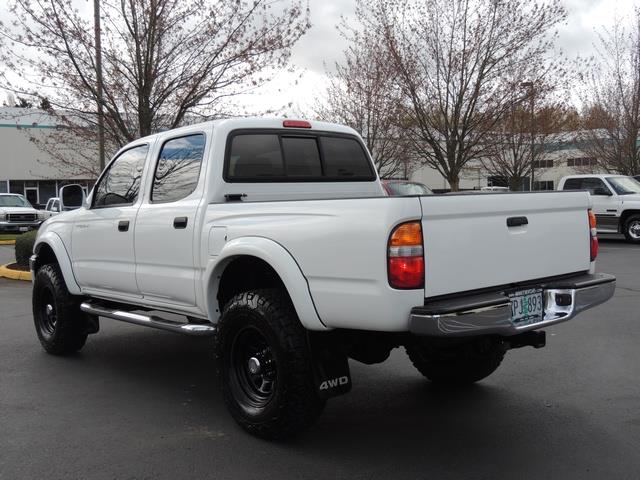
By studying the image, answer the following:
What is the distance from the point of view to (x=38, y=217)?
24219mm

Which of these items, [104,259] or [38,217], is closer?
[104,259]

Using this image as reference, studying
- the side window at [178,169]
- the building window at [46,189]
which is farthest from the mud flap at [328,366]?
the building window at [46,189]

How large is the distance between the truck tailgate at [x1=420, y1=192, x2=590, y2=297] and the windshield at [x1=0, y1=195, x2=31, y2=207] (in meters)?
25.0

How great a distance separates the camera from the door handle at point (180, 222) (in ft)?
14.9

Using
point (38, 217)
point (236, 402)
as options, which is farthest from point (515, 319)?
point (38, 217)

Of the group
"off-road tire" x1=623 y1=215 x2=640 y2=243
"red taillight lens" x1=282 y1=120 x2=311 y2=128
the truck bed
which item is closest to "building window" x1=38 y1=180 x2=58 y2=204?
"off-road tire" x1=623 y1=215 x2=640 y2=243

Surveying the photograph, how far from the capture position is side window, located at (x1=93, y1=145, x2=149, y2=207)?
5426mm

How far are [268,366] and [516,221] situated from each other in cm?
175

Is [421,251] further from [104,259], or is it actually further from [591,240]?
[104,259]

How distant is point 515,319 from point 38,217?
2368cm

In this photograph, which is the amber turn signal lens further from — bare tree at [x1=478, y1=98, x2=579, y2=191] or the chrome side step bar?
bare tree at [x1=478, y1=98, x2=579, y2=191]

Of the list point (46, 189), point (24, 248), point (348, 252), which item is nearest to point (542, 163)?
point (24, 248)

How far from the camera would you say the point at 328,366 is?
3.79 metres

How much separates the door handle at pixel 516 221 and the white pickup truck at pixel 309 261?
14mm
